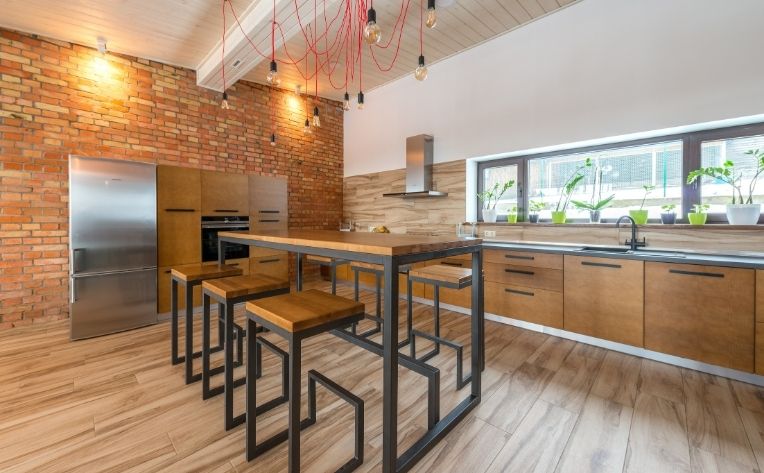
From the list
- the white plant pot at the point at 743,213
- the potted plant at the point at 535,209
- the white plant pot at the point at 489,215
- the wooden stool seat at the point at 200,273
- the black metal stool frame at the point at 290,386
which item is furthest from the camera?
the white plant pot at the point at 489,215

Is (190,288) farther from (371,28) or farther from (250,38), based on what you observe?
(250,38)

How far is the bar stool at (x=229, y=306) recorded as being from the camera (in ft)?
5.35

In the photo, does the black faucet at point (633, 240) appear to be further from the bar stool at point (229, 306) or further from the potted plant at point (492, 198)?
the bar stool at point (229, 306)

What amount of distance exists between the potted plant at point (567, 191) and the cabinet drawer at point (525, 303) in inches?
35.6

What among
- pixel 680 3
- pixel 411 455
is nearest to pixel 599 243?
pixel 680 3

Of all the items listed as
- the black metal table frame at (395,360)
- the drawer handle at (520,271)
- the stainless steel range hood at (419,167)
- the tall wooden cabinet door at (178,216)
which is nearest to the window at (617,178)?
the drawer handle at (520,271)

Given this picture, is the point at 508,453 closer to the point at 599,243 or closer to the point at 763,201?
the point at 599,243

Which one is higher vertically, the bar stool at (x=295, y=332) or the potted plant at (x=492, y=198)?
the potted plant at (x=492, y=198)

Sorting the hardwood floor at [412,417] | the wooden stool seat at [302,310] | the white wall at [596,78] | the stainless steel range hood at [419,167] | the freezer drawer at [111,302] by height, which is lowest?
the hardwood floor at [412,417]

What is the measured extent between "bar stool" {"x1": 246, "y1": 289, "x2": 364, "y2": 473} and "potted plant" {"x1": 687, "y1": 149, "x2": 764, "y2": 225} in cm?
298

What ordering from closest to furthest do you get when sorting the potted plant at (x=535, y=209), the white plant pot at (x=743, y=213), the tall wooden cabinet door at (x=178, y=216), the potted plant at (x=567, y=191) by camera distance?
the white plant pot at (x=743, y=213) → the potted plant at (x=567, y=191) → the tall wooden cabinet door at (x=178, y=216) → the potted plant at (x=535, y=209)

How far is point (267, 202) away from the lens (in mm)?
4250

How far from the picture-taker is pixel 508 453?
1.50 metres

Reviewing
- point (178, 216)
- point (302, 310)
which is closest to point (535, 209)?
point (302, 310)
